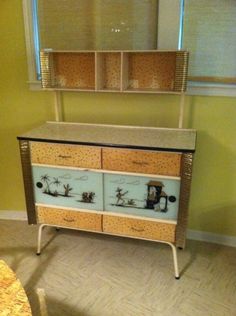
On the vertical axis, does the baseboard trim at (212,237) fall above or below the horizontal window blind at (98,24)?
below

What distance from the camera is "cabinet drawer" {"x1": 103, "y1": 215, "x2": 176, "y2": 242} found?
1852mm

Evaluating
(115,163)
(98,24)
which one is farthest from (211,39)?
(115,163)

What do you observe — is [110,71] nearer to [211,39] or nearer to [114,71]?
[114,71]

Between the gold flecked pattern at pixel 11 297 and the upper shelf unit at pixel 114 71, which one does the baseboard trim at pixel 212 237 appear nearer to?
the upper shelf unit at pixel 114 71

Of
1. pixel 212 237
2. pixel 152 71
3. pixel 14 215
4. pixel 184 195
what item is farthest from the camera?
pixel 14 215

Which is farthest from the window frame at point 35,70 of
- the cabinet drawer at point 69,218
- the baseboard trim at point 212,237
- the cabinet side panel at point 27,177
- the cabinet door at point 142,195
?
the baseboard trim at point 212,237

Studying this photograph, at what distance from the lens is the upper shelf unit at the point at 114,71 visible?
1978mm

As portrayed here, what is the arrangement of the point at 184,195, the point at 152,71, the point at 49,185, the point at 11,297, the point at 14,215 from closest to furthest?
the point at 11,297
the point at 184,195
the point at 49,185
the point at 152,71
the point at 14,215

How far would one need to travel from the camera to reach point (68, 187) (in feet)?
6.36

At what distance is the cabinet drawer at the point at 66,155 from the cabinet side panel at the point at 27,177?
40 millimetres

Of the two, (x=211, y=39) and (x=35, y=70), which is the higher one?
(x=211, y=39)

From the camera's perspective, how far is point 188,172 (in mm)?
1682

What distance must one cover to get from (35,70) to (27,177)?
849 millimetres

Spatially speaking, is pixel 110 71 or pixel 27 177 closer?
pixel 27 177
